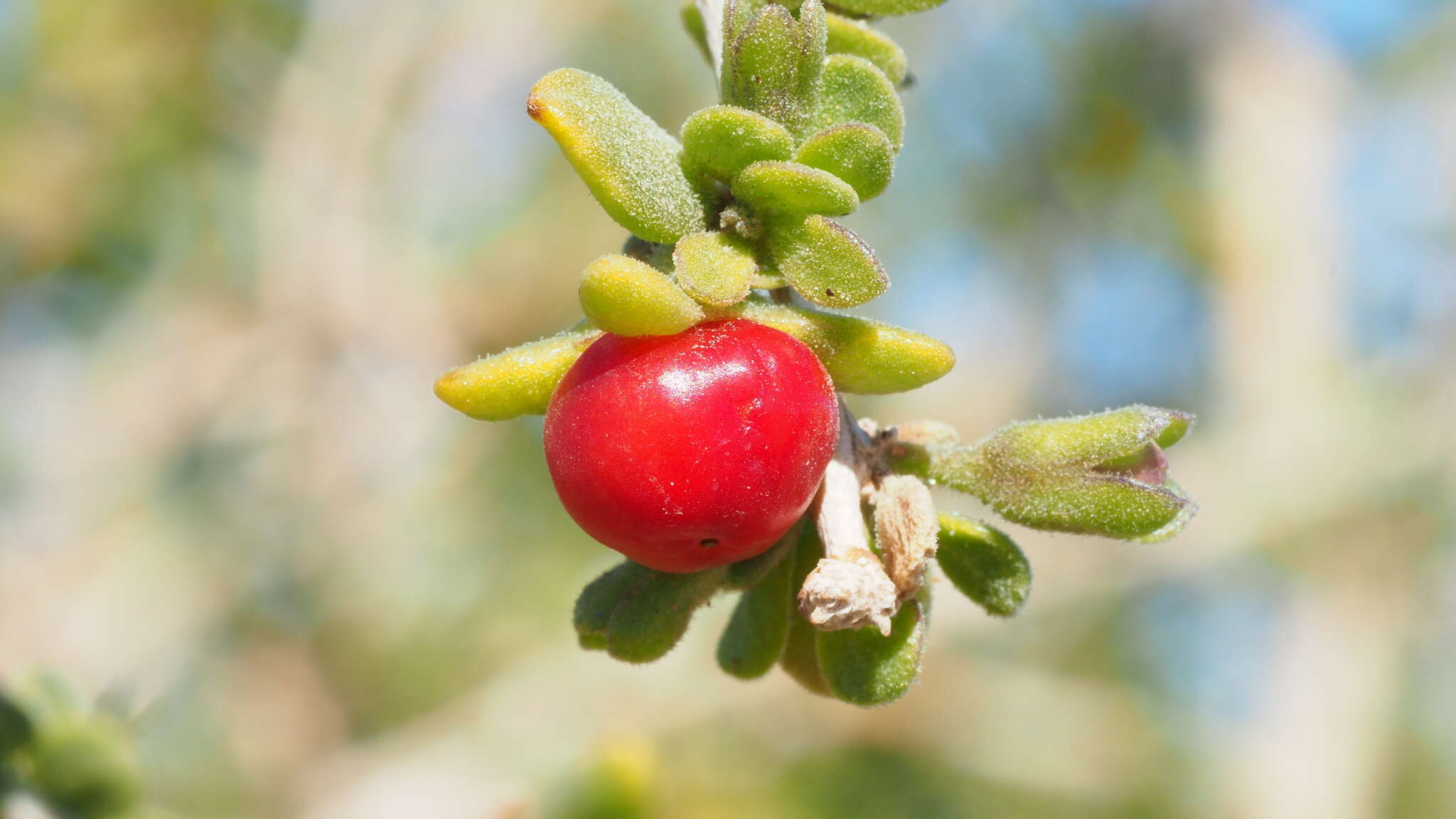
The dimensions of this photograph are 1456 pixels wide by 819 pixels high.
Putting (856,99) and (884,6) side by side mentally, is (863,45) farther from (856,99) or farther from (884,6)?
(856,99)

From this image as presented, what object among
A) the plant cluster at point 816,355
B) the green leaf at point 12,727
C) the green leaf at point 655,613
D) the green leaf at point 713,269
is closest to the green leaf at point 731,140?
the plant cluster at point 816,355

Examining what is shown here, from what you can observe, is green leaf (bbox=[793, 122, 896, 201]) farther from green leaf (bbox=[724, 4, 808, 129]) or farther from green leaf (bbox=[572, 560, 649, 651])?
green leaf (bbox=[572, 560, 649, 651])

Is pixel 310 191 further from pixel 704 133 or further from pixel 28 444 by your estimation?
pixel 704 133

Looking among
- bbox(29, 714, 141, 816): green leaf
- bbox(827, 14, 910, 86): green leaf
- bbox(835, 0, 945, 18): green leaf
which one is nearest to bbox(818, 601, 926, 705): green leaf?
bbox(827, 14, 910, 86): green leaf

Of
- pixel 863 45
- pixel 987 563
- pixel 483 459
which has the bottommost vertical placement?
pixel 483 459

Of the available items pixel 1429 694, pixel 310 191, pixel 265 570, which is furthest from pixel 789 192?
pixel 1429 694

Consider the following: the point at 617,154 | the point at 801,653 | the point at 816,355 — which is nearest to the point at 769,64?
the point at 617,154
